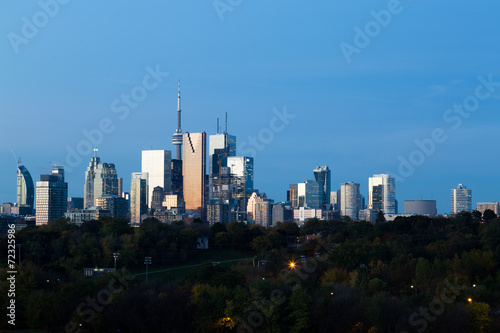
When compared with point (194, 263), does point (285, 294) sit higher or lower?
higher

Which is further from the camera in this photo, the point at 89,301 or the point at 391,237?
the point at 391,237

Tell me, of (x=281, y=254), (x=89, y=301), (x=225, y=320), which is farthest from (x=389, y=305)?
(x=281, y=254)

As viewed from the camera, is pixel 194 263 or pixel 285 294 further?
pixel 194 263

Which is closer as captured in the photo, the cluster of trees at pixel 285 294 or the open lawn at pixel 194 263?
the cluster of trees at pixel 285 294

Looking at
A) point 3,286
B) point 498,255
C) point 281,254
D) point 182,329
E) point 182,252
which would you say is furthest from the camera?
point 182,252

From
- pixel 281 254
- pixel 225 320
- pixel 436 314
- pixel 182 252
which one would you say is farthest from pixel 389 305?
pixel 182 252

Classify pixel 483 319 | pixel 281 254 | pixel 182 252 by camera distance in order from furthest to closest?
pixel 182 252 → pixel 281 254 → pixel 483 319

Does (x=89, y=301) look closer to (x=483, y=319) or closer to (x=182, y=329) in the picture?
(x=182, y=329)

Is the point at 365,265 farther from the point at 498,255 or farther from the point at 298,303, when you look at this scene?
the point at 298,303

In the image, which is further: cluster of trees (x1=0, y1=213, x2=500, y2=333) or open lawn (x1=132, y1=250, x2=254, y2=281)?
open lawn (x1=132, y1=250, x2=254, y2=281)
